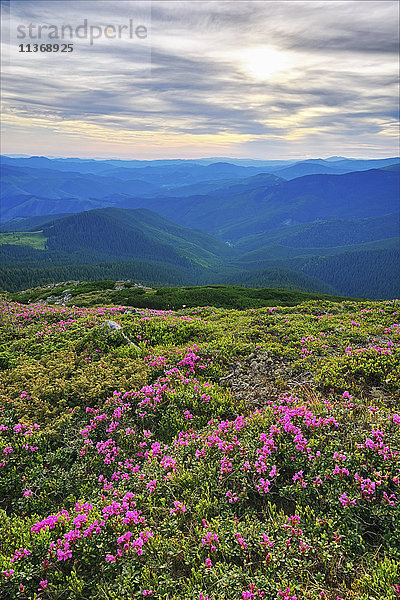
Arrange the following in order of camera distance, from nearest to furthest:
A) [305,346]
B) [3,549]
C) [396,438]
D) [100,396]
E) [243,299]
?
[3,549] < [396,438] < [100,396] < [305,346] < [243,299]

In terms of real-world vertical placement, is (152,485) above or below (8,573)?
above

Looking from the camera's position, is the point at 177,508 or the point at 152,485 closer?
the point at 177,508

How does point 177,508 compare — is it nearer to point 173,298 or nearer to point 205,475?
point 205,475

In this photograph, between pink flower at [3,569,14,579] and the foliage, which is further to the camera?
pink flower at [3,569,14,579]

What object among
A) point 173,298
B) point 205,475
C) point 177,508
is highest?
point 205,475

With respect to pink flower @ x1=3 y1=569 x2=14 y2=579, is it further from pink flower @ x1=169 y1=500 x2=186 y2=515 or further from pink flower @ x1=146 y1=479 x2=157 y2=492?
pink flower @ x1=169 y1=500 x2=186 y2=515

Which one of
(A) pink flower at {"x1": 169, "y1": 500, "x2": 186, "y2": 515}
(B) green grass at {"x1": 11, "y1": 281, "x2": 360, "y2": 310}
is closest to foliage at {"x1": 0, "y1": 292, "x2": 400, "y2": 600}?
(A) pink flower at {"x1": 169, "y1": 500, "x2": 186, "y2": 515}

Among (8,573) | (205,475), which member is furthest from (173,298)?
(8,573)

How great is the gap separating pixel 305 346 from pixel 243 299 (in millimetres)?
36629

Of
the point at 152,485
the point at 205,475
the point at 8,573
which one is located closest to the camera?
the point at 8,573

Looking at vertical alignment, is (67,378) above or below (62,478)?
above

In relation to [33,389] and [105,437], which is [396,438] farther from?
[33,389]

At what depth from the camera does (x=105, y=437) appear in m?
7.96

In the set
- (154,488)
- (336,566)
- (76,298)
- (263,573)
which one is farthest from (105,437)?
(76,298)
